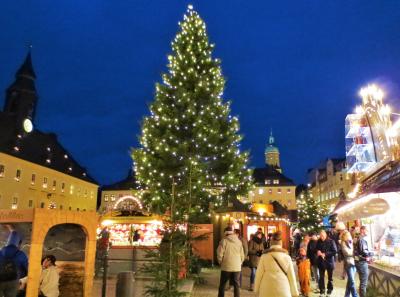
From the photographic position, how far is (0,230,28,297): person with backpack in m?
7.29

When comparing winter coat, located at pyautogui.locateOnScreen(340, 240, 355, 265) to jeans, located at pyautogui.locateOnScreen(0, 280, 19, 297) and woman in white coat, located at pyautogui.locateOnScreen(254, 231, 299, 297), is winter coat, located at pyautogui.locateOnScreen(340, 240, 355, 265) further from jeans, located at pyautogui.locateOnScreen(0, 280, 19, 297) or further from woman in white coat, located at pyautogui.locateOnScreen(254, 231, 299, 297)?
jeans, located at pyautogui.locateOnScreen(0, 280, 19, 297)

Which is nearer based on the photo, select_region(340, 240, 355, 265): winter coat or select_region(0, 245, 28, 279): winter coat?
select_region(0, 245, 28, 279): winter coat

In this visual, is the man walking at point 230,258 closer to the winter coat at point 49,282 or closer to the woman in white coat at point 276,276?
the woman in white coat at point 276,276

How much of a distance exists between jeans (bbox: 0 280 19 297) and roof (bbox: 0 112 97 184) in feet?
142

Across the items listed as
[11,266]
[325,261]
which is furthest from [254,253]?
[11,266]

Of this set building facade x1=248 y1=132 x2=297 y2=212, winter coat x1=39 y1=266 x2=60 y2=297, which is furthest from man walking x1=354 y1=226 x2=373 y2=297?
building facade x1=248 y1=132 x2=297 y2=212

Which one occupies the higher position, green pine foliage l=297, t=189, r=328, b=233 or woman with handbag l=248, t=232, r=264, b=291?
green pine foliage l=297, t=189, r=328, b=233

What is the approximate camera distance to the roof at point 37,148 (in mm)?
49537

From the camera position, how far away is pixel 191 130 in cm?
2023

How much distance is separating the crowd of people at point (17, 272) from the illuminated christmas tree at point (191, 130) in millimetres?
11034

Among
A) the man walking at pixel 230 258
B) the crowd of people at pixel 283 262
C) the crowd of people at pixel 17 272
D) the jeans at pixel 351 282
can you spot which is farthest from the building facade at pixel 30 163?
the crowd of people at pixel 17 272

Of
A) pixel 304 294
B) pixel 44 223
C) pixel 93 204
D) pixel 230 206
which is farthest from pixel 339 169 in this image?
pixel 44 223

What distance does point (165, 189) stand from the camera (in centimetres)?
1941

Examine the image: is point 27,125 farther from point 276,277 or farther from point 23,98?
Answer: point 276,277
